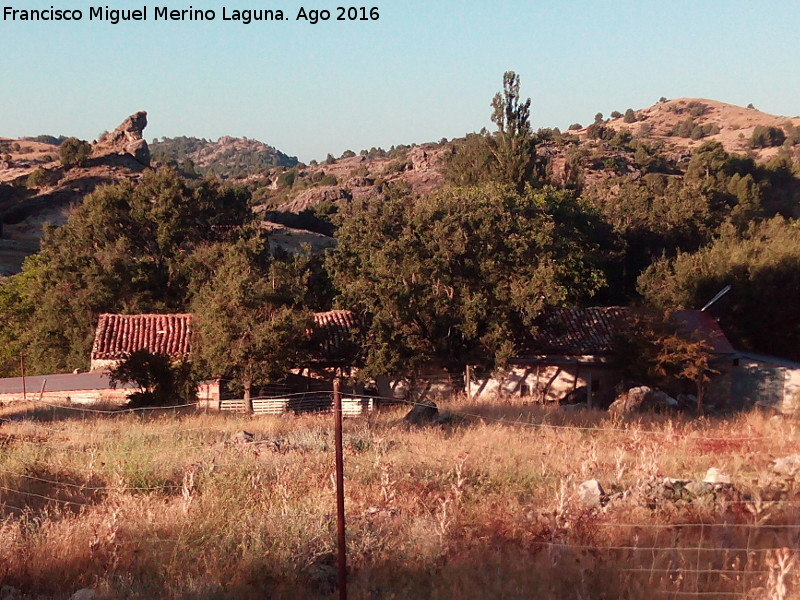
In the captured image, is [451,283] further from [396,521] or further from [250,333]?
[396,521]

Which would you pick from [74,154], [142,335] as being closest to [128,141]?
[74,154]

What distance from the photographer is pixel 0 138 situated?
5022 inches

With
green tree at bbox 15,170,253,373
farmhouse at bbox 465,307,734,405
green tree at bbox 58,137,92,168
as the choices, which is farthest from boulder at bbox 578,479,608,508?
green tree at bbox 58,137,92,168

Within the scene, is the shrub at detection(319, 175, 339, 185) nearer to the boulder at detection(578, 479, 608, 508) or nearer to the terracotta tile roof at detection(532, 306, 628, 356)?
the terracotta tile roof at detection(532, 306, 628, 356)

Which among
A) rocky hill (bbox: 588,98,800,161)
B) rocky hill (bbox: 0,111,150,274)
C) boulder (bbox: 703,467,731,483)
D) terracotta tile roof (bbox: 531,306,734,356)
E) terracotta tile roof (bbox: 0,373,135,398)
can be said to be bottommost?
terracotta tile roof (bbox: 0,373,135,398)

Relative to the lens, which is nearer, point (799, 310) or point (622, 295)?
point (799, 310)

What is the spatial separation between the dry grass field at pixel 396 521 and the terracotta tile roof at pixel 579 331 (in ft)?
50.8

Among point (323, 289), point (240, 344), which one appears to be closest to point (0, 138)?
point (323, 289)

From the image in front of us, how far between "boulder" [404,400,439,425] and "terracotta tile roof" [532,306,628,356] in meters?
11.0

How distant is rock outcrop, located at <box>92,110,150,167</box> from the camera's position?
8362 centimetres

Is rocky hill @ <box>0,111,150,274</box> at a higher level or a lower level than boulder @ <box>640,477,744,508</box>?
higher

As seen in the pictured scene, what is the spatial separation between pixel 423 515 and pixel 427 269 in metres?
16.3

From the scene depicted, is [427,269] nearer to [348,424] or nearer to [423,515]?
[348,424]

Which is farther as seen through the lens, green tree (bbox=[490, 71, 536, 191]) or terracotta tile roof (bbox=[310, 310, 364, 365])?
green tree (bbox=[490, 71, 536, 191])
